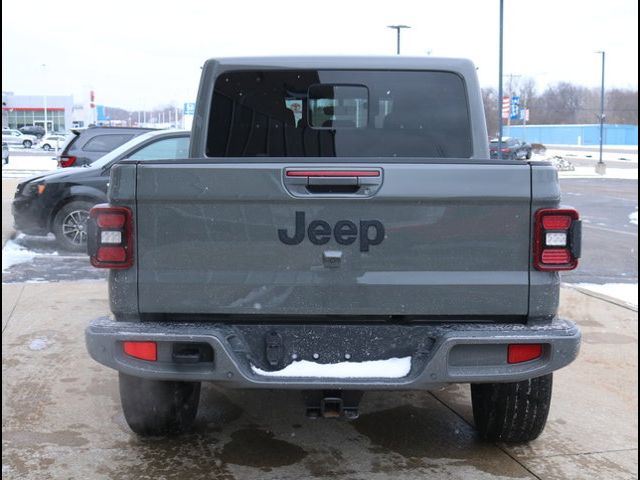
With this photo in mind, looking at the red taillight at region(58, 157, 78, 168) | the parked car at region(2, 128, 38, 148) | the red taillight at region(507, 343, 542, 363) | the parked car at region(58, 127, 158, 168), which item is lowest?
the red taillight at region(507, 343, 542, 363)

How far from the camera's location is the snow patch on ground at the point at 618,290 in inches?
328

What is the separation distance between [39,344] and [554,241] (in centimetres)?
444

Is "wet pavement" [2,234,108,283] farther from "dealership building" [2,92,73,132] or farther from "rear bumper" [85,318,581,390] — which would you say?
"dealership building" [2,92,73,132]

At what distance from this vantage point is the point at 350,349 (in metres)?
3.47

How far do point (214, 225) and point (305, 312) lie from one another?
560 millimetres

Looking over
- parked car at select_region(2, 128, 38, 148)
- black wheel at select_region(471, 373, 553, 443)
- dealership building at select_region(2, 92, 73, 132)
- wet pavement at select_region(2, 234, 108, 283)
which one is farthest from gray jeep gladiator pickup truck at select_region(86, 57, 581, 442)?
dealership building at select_region(2, 92, 73, 132)

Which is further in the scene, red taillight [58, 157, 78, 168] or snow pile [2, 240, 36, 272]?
red taillight [58, 157, 78, 168]

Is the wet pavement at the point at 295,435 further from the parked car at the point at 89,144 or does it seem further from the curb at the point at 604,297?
the parked car at the point at 89,144

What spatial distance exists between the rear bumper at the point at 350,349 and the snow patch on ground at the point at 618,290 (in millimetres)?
5185

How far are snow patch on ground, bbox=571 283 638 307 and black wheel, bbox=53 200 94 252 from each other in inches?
267

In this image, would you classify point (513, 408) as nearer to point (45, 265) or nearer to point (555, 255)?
point (555, 255)

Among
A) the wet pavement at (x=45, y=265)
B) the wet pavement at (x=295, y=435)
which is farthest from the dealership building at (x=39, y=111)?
the wet pavement at (x=295, y=435)

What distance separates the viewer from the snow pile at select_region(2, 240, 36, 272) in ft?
33.5

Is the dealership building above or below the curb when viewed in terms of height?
above
